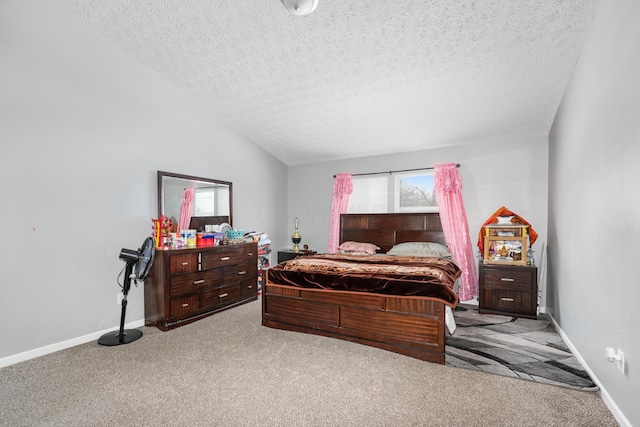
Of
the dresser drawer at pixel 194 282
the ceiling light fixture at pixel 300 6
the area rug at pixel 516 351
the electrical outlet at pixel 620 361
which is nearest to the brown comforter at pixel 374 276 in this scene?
the area rug at pixel 516 351

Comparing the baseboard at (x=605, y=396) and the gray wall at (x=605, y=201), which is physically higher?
the gray wall at (x=605, y=201)

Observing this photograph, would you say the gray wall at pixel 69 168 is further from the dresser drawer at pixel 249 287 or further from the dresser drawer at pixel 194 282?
the dresser drawer at pixel 249 287

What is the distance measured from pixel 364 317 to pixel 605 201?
1959 millimetres

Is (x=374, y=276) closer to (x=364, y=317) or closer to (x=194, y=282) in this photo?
(x=364, y=317)

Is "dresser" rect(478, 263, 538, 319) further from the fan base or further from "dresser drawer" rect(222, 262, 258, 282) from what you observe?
the fan base

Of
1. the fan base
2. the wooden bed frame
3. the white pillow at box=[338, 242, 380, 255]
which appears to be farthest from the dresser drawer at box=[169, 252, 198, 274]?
the white pillow at box=[338, 242, 380, 255]

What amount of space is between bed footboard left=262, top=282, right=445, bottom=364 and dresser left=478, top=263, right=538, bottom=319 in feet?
5.07

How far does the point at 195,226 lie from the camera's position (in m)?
3.96

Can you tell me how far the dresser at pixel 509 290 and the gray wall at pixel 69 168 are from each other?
4066 millimetres

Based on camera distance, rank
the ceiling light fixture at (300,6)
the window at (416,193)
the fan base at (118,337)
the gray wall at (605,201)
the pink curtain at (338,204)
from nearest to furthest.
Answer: the gray wall at (605,201) → the ceiling light fixture at (300,6) → the fan base at (118,337) → the window at (416,193) → the pink curtain at (338,204)

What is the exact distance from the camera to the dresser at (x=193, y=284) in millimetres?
3170

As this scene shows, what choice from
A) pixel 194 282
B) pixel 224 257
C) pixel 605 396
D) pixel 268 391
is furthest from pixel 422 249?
pixel 194 282

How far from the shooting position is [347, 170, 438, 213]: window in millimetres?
4676

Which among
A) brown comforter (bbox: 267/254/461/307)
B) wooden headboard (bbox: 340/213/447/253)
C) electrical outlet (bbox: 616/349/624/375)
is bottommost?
electrical outlet (bbox: 616/349/624/375)
